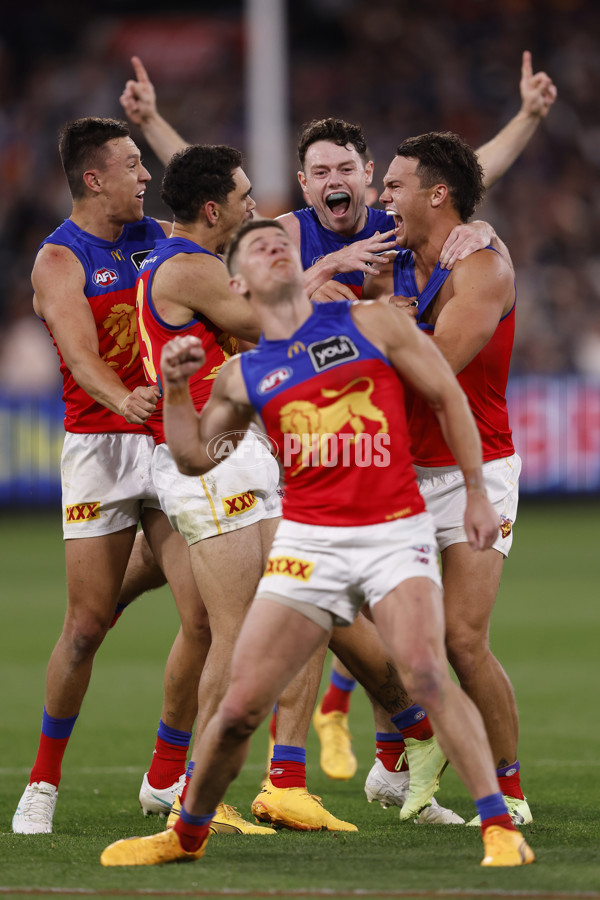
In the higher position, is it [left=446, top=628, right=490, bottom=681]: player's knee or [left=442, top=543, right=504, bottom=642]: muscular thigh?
[left=442, top=543, right=504, bottom=642]: muscular thigh

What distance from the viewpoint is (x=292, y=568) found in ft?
15.9

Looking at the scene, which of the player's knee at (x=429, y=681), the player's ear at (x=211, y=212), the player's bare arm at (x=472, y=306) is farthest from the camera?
the player's ear at (x=211, y=212)

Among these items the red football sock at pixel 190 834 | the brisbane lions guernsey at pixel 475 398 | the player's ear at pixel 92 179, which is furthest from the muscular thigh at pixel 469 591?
the player's ear at pixel 92 179

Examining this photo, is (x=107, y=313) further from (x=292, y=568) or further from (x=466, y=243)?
(x=292, y=568)

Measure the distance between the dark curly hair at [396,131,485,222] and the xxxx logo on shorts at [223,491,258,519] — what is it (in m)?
1.56

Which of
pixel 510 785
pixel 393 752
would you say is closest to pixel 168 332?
pixel 393 752

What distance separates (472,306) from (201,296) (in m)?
1.16

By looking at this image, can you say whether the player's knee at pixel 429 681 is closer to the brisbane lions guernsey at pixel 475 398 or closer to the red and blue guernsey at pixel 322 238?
the brisbane lions guernsey at pixel 475 398

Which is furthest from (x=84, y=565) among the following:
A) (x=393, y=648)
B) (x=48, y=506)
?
(x=48, y=506)

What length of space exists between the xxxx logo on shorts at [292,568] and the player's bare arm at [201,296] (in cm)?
132

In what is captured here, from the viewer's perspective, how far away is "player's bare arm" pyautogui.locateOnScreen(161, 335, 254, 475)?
4957 millimetres

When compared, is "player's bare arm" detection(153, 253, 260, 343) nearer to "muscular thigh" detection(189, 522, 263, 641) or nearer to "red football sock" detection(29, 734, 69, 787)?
"muscular thigh" detection(189, 522, 263, 641)

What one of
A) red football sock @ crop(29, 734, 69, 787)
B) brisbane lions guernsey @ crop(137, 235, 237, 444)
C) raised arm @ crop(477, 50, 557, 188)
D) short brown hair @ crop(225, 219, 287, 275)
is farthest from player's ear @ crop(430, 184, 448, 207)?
red football sock @ crop(29, 734, 69, 787)

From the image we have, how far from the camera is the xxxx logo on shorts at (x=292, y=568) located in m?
4.82
